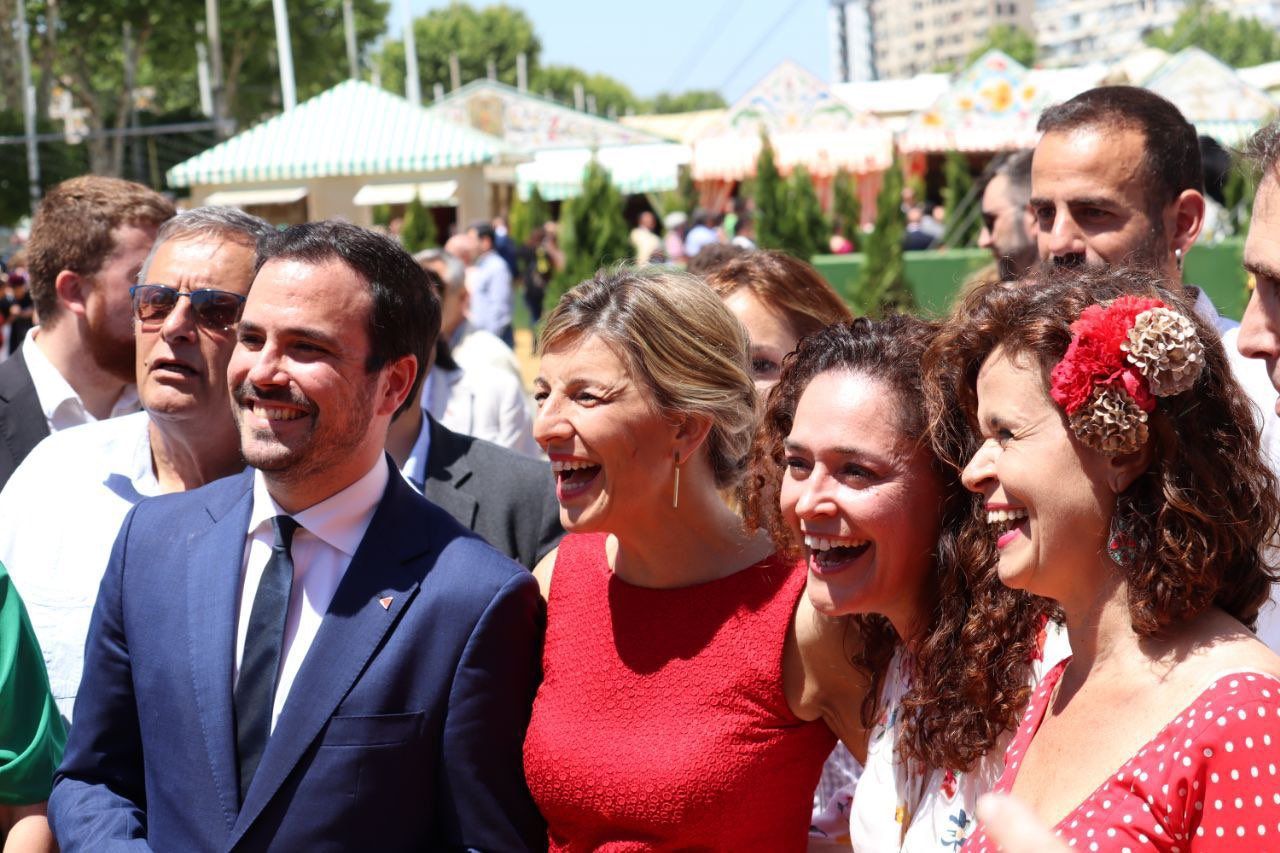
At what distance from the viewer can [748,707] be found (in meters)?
2.91

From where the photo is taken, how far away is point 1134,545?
7.11 feet

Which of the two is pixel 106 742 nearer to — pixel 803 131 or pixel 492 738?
pixel 492 738

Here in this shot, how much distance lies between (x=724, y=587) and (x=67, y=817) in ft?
4.66

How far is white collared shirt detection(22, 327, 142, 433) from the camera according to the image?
435 cm

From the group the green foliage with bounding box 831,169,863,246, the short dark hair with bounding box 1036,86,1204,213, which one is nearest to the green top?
the short dark hair with bounding box 1036,86,1204,213

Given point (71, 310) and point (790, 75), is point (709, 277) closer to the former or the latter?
point (71, 310)

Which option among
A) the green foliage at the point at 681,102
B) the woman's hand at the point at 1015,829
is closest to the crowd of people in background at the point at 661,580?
the woman's hand at the point at 1015,829

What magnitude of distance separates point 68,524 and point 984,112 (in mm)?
25303

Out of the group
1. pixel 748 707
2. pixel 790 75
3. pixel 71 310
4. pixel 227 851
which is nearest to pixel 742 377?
pixel 748 707

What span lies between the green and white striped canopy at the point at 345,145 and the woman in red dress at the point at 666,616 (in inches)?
737

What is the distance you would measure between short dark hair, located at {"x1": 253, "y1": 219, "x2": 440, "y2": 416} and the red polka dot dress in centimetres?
170

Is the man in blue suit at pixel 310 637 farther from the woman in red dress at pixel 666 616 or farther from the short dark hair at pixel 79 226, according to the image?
the short dark hair at pixel 79 226

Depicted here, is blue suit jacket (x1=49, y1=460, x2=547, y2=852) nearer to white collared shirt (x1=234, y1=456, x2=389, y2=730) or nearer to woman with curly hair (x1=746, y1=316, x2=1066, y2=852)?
white collared shirt (x1=234, y1=456, x2=389, y2=730)

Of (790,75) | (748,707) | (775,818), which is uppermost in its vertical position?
(790,75)
